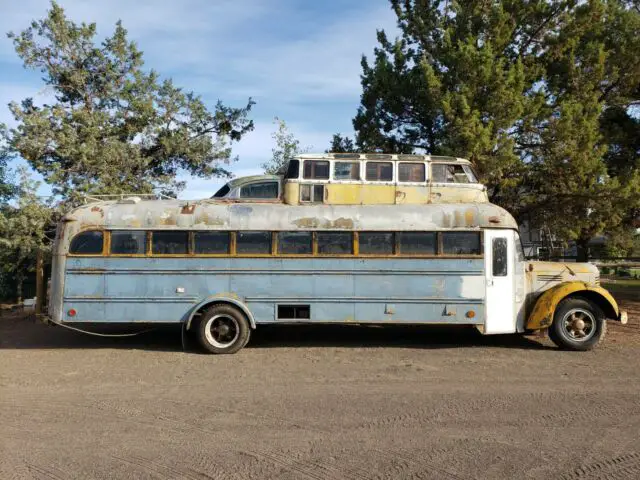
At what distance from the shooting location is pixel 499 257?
9.25 metres

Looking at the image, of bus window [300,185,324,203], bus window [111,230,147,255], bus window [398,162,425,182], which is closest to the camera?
bus window [111,230,147,255]

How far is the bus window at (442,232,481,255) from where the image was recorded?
921 centimetres

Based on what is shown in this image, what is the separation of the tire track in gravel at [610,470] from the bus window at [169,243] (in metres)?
6.83

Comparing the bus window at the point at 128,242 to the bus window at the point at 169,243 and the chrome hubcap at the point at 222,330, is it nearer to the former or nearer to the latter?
the bus window at the point at 169,243

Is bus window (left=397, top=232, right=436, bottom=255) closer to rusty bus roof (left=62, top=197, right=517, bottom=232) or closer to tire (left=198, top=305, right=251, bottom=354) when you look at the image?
rusty bus roof (left=62, top=197, right=517, bottom=232)

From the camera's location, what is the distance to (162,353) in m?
9.30

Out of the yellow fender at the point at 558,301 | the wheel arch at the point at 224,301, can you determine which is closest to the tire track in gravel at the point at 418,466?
the wheel arch at the point at 224,301

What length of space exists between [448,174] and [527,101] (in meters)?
3.89

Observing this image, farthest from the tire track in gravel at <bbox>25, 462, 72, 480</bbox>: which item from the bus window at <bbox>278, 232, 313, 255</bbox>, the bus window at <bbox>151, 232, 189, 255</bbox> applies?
the bus window at <bbox>278, 232, 313, 255</bbox>

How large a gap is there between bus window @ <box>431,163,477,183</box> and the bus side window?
4.45ft

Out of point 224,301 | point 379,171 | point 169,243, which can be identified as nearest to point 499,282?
point 379,171

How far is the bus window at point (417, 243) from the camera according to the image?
9.20 m

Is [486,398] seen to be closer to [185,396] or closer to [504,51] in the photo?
[185,396]

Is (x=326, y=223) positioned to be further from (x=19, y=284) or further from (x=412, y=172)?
(x=19, y=284)
